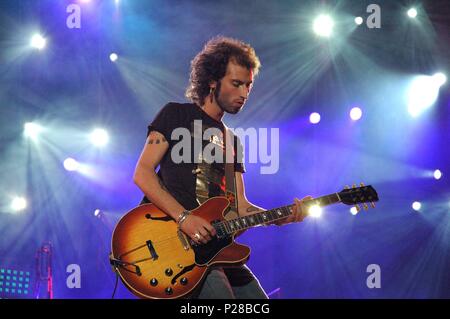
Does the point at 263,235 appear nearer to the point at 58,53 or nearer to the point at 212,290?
the point at 58,53

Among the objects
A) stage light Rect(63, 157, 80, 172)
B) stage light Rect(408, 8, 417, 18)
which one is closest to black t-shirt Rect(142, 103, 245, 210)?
stage light Rect(63, 157, 80, 172)

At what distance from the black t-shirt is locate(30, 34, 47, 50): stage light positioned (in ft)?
18.4

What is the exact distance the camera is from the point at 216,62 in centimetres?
425

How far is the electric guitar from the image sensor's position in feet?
10.6

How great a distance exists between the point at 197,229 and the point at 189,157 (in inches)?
23.2

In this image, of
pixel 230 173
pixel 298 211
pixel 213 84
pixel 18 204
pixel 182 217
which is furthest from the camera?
pixel 18 204

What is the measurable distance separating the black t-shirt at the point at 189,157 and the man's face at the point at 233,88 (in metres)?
0.28

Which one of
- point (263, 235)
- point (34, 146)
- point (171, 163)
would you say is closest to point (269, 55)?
point (263, 235)

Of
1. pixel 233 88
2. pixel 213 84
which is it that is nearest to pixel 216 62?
pixel 213 84

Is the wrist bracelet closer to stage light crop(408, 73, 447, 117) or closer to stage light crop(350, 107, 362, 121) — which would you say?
stage light crop(350, 107, 362, 121)

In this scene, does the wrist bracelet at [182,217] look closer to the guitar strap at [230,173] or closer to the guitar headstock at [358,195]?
the guitar strap at [230,173]

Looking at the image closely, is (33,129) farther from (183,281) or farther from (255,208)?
(183,281)

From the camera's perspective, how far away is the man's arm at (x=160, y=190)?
10.8ft

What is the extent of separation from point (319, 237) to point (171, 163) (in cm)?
525
